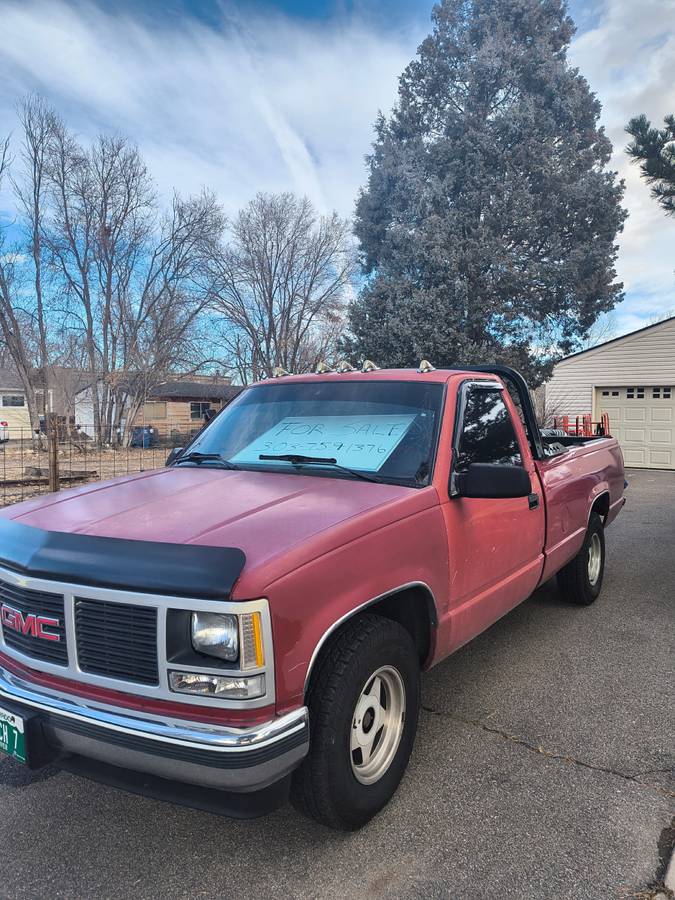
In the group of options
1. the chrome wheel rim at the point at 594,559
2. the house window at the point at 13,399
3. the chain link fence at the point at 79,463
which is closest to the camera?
the chrome wheel rim at the point at 594,559

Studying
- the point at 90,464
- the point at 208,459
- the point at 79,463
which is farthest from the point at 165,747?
the point at 90,464

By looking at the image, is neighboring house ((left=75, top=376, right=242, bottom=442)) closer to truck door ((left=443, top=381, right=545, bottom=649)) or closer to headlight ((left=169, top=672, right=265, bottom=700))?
truck door ((left=443, top=381, right=545, bottom=649))

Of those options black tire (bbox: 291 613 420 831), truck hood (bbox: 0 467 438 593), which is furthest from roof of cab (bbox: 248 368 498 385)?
black tire (bbox: 291 613 420 831)

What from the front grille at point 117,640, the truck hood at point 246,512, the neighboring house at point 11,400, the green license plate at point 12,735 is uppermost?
the neighboring house at point 11,400

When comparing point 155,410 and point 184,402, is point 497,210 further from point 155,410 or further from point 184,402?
point 155,410

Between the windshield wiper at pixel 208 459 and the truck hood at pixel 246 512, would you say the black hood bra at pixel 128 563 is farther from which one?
the windshield wiper at pixel 208 459

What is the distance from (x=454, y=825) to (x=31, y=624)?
6.11 ft

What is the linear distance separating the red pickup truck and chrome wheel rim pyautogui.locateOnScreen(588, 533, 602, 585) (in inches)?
94.2

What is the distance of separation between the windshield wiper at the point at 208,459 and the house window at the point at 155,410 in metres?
42.8

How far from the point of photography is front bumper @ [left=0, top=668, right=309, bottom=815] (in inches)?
75.2

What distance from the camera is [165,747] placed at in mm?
1961

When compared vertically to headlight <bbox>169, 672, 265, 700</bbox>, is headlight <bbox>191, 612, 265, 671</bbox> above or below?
above

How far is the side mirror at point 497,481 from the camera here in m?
2.87

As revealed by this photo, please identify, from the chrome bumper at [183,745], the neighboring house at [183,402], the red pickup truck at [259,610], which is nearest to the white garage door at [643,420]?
the red pickup truck at [259,610]
